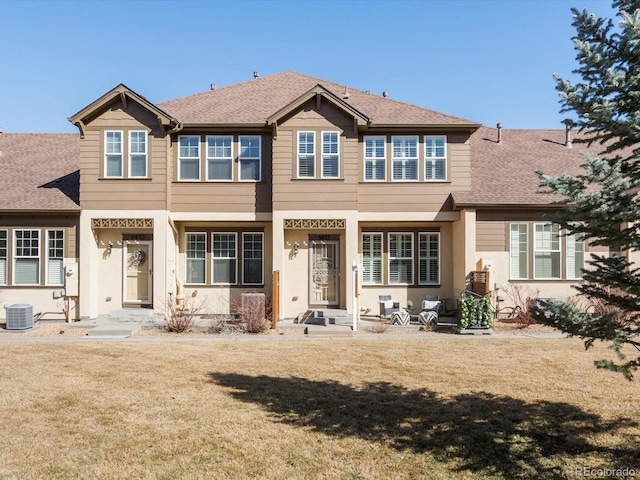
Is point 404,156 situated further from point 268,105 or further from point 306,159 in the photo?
point 268,105

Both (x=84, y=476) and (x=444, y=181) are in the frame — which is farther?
(x=444, y=181)

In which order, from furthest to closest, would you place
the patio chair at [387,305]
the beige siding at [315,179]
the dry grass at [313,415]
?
the patio chair at [387,305] → the beige siding at [315,179] → the dry grass at [313,415]

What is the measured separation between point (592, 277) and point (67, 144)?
19.8 meters

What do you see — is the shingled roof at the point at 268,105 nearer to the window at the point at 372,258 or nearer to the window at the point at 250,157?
the window at the point at 250,157

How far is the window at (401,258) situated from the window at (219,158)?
596 cm

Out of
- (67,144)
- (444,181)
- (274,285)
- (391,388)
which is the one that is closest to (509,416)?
(391,388)

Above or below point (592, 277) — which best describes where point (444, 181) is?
above

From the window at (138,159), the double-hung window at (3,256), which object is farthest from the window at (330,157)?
the double-hung window at (3,256)

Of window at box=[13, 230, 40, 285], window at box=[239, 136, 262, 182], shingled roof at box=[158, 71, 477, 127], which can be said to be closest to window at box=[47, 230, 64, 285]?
window at box=[13, 230, 40, 285]

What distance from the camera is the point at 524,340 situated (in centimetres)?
1227

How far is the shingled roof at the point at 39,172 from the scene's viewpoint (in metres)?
15.0

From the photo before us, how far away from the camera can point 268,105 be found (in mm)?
16609

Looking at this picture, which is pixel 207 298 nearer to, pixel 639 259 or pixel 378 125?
pixel 378 125

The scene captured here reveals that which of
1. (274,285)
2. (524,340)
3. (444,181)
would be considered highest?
(444,181)
